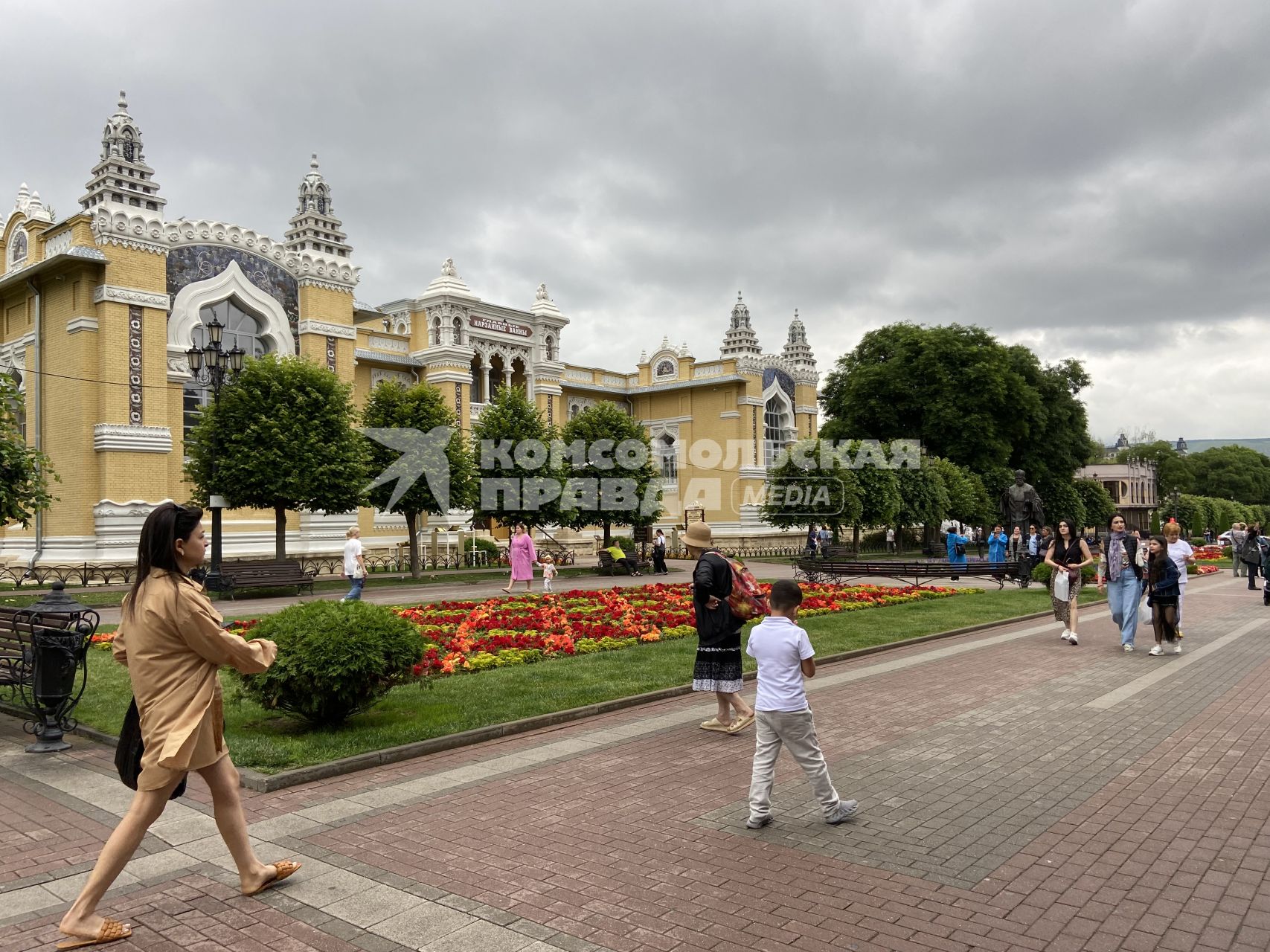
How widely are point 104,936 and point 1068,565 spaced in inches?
539

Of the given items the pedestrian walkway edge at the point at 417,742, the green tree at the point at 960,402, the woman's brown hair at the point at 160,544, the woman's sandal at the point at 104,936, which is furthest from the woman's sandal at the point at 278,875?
the green tree at the point at 960,402

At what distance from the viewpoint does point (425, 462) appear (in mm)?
29859

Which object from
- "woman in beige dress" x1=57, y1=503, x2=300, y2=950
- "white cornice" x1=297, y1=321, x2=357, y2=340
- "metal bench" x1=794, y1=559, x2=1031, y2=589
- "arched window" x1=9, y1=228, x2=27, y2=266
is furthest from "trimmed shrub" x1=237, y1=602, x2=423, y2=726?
"arched window" x1=9, y1=228, x2=27, y2=266

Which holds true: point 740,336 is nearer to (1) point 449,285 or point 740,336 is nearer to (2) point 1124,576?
(1) point 449,285

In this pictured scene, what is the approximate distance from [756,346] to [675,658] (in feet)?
138

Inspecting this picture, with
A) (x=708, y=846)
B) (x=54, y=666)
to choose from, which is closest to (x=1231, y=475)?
(x=708, y=846)

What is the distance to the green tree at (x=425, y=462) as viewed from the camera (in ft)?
97.4

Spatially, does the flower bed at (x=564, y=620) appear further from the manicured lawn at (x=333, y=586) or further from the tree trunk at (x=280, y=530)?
the tree trunk at (x=280, y=530)

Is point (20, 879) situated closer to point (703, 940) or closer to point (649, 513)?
point (703, 940)

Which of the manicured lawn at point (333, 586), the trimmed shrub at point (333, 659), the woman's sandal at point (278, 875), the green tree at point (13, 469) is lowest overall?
the manicured lawn at point (333, 586)

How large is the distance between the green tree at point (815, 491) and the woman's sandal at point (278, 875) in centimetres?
3475

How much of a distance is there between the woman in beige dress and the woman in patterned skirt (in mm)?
4503

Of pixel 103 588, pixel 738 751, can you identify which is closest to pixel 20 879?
pixel 738 751

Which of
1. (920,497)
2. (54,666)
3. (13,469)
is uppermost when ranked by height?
(13,469)
